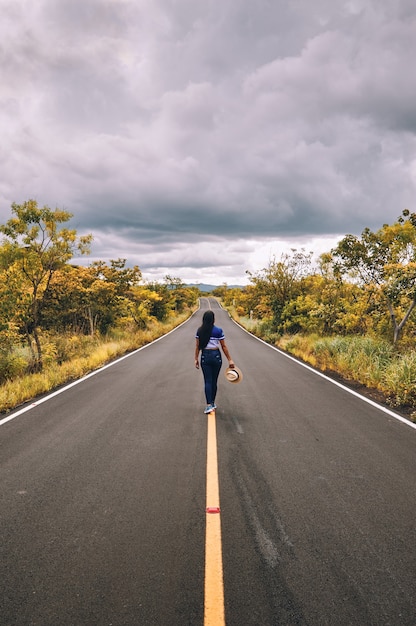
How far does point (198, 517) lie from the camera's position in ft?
10.1

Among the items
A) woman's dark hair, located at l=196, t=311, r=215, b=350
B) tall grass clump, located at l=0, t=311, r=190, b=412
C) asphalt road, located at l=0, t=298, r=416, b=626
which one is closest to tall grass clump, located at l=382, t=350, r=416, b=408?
asphalt road, located at l=0, t=298, r=416, b=626

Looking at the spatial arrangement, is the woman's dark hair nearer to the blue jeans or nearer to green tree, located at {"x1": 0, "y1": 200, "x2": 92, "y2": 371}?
the blue jeans

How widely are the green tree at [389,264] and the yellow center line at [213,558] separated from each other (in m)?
8.10

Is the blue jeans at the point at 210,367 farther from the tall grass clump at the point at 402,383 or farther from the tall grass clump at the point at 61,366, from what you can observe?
the tall grass clump at the point at 61,366

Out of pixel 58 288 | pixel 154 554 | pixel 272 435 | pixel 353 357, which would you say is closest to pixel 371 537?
pixel 154 554

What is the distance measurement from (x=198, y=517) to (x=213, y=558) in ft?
1.76

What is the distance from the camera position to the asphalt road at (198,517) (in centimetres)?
218

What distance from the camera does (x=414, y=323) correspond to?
11.4 metres

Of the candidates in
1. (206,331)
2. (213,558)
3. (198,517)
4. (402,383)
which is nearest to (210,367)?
(206,331)

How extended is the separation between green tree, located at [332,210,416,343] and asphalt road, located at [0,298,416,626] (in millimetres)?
4891

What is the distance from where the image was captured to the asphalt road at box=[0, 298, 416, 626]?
7.16 ft

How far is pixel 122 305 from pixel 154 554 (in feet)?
57.7

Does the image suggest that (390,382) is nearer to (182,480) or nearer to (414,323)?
(414,323)

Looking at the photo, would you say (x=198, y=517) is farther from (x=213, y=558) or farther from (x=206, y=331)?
(x=206, y=331)
